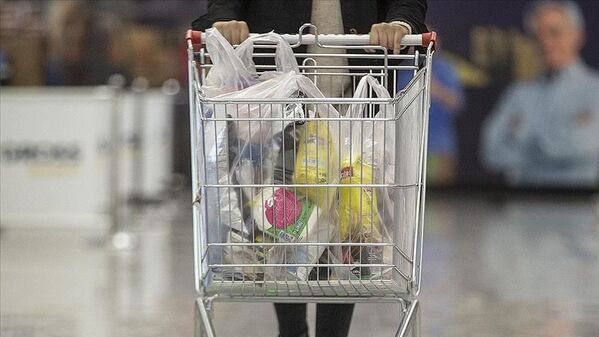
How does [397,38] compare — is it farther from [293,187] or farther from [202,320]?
[202,320]

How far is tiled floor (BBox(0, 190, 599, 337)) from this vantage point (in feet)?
20.4

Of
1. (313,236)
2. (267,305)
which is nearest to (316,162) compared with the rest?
(313,236)

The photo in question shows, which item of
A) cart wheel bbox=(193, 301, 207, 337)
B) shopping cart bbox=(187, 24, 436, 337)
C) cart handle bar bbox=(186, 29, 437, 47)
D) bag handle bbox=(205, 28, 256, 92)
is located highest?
cart handle bar bbox=(186, 29, 437, 47)

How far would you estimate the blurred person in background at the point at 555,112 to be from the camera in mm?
13578

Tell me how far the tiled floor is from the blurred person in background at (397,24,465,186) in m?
2.10

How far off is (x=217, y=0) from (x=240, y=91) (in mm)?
770

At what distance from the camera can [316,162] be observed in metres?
3.75

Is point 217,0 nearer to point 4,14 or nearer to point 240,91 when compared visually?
point 240,91

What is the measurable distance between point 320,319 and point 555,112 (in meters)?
9.62

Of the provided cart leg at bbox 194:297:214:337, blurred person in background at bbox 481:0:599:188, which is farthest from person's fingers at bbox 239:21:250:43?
blurred person in background at bbox 481:0:599:188

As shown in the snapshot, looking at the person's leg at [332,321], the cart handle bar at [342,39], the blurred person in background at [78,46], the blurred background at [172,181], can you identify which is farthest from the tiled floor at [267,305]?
the blurred person in background at [78,46]

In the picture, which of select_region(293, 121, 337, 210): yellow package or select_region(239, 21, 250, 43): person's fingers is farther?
select_region(239, 21, 250, 43): person's fingers

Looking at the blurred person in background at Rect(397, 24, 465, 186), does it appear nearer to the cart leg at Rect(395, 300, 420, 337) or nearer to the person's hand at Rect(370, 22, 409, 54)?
the person's hand at Rect(370, 22, 409, 54)

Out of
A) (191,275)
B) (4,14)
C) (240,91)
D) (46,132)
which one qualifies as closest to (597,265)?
(191,275)
